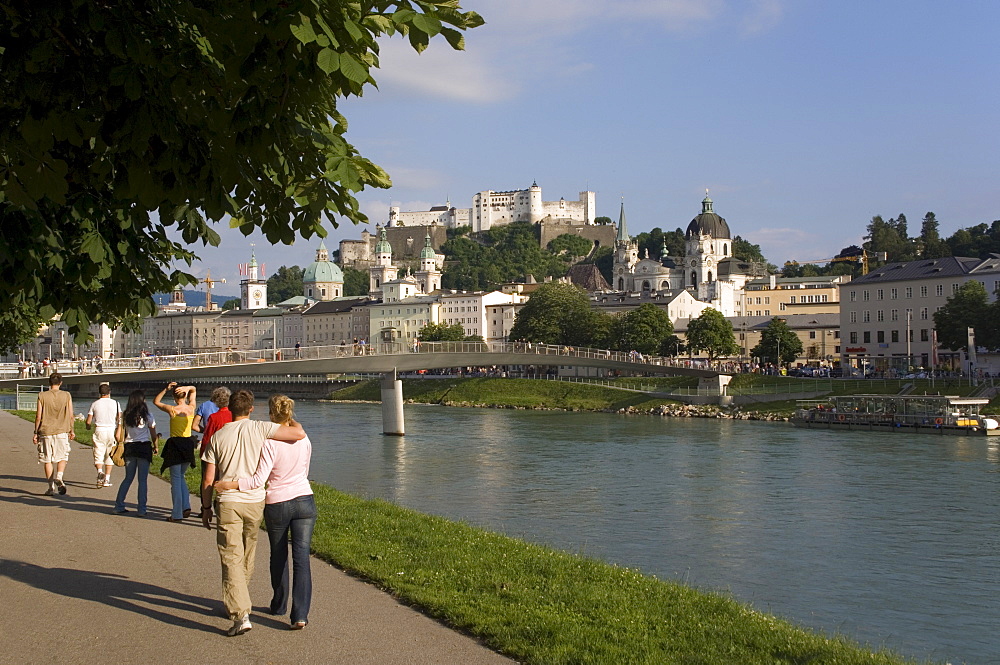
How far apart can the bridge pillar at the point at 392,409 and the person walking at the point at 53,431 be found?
2829 cm

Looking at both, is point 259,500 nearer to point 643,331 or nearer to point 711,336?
point 711,336

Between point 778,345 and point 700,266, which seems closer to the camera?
point 778,345

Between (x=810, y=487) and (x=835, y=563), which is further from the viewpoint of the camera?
(x=810, y=487)

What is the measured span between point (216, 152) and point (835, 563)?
1245cm

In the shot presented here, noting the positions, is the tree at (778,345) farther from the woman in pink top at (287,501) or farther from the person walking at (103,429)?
the woman in pink top at (287,501)

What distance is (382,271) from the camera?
148000mm

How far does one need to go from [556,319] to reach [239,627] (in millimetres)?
77494

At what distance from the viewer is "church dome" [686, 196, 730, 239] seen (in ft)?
430

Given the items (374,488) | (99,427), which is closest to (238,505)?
(99,427)

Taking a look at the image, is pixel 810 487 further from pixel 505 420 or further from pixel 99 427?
pixel 505 420

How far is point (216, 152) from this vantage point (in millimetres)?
4402

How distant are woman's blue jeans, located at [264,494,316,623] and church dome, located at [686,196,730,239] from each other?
12695 centimetres

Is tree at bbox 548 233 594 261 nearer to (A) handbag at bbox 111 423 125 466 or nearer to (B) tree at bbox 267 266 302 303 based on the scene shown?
(B) tree at bbox 267 266 302 303

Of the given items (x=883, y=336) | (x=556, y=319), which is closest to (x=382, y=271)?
(x=556, y=319)
